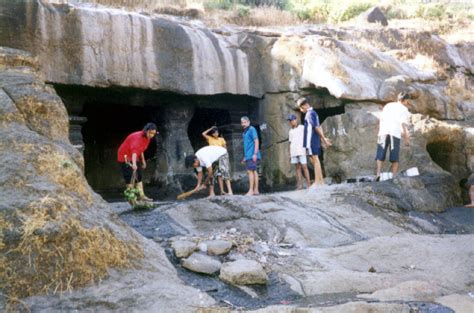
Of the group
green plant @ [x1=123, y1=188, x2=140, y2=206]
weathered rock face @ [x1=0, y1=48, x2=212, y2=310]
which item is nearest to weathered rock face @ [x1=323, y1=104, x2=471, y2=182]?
green plant @ [x1=123, y1=188, x2=140, y2=206]

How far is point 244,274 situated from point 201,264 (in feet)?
1.42

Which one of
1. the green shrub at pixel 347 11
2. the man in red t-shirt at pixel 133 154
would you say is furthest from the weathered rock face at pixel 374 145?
the green shrub at pixel 347 11

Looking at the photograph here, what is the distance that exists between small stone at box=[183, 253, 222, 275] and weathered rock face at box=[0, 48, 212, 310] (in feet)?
0.84

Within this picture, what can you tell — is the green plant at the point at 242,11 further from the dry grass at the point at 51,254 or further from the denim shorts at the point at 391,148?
the dry grass at the point at 51,254

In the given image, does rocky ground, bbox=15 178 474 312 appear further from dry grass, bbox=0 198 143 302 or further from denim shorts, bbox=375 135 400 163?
denim shorts, bbox=375 135 400 163

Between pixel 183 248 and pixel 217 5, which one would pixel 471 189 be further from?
pixel 217 5

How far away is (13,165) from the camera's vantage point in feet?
13.9

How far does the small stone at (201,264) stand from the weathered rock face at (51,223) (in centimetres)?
26

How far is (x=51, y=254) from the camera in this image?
374 cm

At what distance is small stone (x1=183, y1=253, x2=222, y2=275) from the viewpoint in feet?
16.0

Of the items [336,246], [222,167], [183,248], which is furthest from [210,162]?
[183,248]

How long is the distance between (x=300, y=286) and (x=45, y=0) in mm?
6875

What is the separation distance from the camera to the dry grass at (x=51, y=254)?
359 centimetres

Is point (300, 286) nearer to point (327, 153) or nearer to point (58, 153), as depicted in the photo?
point (58, 153)
